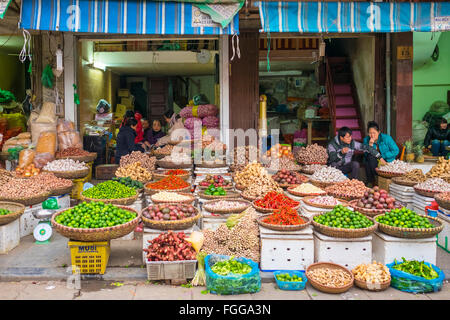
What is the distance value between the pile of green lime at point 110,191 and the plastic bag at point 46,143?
2384mm

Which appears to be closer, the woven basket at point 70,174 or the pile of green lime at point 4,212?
the pile of green lime at point 4,212

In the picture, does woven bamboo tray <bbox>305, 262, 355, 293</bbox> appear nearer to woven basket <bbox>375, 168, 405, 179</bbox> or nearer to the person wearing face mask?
woven basket <bbox>375, 168, 405, 179</bbox>

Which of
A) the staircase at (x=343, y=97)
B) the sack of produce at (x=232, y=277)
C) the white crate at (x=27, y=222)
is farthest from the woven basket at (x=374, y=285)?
the staircase at (x=343, y=97)

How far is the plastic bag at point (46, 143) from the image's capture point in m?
7.47

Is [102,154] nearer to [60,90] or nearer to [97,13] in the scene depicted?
[60,90]

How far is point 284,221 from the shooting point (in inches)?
179

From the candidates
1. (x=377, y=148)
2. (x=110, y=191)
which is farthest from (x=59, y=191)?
(x=377, y=148)

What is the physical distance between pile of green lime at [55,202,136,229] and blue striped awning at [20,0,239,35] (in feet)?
9.00

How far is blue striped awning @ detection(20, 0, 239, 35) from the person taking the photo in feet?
19.8

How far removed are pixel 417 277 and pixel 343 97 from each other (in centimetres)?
753

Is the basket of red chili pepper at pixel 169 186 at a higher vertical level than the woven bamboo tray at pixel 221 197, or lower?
higher

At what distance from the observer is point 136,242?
543cm

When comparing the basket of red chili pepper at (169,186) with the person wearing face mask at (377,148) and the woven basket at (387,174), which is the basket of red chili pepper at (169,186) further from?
the person wearing face mask at (377,148)

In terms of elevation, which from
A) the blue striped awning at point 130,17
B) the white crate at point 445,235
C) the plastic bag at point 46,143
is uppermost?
the blue striped awning at point 130,17
